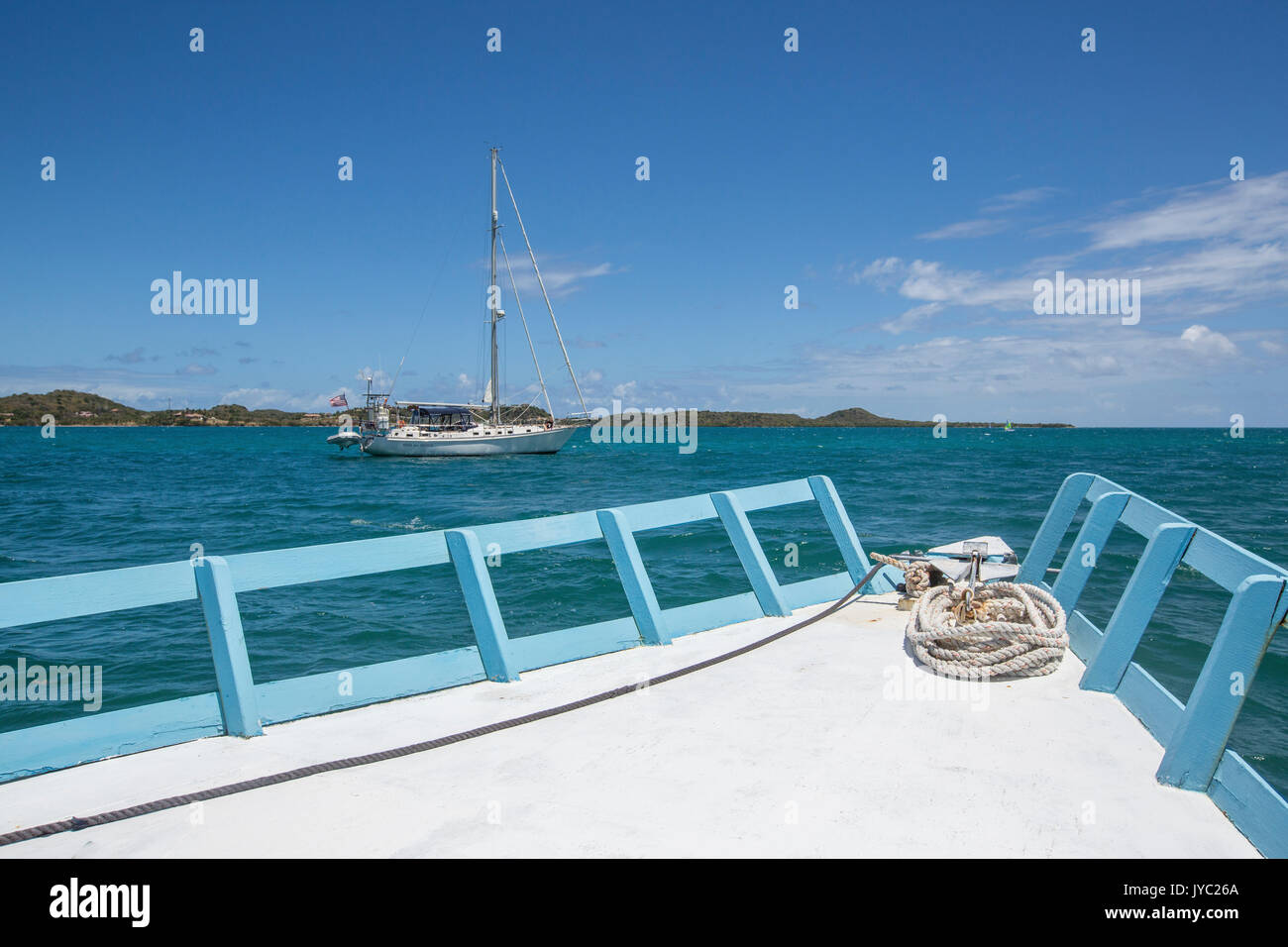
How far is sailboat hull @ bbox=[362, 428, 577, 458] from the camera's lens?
58531 millimetres

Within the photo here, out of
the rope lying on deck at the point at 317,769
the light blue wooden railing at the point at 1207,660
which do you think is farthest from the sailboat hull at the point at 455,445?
the light blue wooden railing at the point at 1207,660

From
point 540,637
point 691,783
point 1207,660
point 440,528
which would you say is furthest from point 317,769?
point 440,528

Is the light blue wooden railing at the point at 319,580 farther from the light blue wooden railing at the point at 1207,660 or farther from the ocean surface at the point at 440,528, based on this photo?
the ocean surface at the point at 440,528

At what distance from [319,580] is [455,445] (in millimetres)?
54924

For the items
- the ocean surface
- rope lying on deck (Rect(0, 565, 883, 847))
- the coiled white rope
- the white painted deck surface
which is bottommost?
the ocean surface

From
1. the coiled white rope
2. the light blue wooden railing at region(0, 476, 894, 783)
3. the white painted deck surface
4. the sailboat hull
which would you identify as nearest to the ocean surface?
the coiled white rope

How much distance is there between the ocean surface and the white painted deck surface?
4.35 m

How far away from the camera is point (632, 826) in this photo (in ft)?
10.3

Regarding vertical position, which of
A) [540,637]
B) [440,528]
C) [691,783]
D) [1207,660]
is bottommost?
[440,528]

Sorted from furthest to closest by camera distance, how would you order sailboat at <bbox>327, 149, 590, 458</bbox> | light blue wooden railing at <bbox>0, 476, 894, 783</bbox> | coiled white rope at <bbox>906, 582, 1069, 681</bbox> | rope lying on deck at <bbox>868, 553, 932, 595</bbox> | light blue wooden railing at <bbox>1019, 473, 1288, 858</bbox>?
sailboat at <bbox>327, 149, 590, 458</bbox>, rope lying on deck at <bbox>868, 553, 932, 595</bbox>, coiled white rope at <bbox>906, 582, 1069, 681</bbox>, light blue wooden railing at <bbox>0, 476, 894, 783</bbox>, light blue wooden railing at <bbox>1019, 473, 1288, 858</bbox>

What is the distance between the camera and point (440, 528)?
25.7 metres

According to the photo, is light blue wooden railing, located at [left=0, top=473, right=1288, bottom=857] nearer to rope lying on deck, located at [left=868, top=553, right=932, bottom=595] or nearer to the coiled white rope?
the coiled white rope

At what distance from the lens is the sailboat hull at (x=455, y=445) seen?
5853 cm

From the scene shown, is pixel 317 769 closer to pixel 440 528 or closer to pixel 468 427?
pixel 440 528
